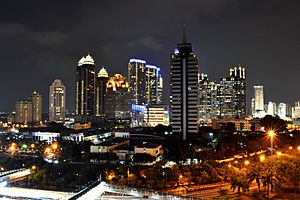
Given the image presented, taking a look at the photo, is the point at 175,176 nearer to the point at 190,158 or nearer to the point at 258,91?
the point at 190,158

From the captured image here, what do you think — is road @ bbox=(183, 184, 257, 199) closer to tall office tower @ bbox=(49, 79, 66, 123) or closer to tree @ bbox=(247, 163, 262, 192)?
tree @ bbox=(247, 163, 262, 192)

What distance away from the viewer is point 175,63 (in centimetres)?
2255

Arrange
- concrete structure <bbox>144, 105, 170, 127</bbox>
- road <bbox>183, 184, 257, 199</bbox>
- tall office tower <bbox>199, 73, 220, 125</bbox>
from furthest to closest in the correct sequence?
tall office tower <bbox>199, 73, 220, 125</bbox> → concrete structure <bbox>144, 105, 170, 127</bbox> → road <bbox>183, 184, 257, 199</bbox>

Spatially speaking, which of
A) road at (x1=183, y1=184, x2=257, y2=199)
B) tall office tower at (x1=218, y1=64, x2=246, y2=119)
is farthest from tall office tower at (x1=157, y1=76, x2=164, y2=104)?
road at (x1=183, y1=184, x2=257, y2=199)

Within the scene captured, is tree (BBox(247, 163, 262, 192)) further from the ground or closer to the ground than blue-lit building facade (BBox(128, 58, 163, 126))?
closer to the ground

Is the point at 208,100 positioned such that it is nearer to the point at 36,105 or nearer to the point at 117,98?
the point at 117,98

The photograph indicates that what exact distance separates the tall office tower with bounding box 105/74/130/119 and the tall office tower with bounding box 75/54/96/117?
3.04 meters

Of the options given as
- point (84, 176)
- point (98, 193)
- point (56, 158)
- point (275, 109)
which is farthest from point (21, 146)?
point (275, 109)

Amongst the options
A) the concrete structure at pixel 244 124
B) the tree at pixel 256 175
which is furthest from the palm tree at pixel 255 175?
the concrete structure at pixel 244 124

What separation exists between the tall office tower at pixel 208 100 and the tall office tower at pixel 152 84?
36.9 ft

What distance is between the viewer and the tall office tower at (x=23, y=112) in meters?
51.4

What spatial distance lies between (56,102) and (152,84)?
1804cm

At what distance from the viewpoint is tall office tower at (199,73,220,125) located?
4658 centimetres

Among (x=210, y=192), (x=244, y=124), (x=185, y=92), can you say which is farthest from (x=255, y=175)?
(x=244, y=124)
